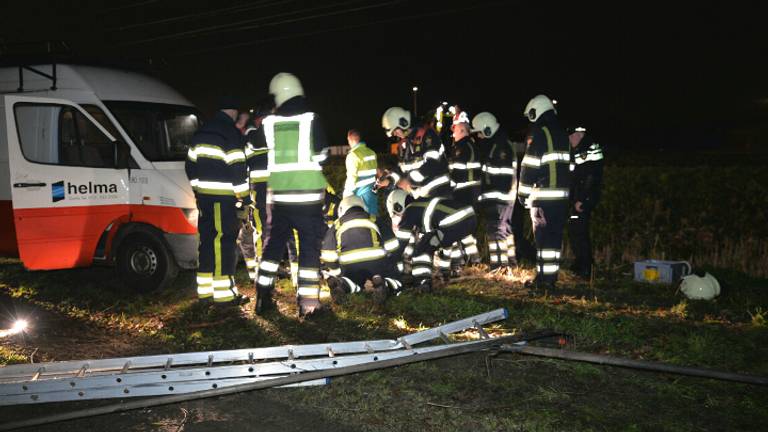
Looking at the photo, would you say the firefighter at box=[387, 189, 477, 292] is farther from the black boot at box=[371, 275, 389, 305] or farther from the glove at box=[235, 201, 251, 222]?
the glove at box=[235, 201, 251, 222]

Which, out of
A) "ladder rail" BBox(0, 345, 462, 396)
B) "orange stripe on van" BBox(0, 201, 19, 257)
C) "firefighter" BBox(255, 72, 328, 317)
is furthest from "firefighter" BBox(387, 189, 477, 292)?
"orange stripe on van" BBox(0, 201, 19, 257)

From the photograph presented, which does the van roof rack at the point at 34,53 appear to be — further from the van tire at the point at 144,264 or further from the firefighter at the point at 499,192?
the firefighter at the point at 499,192

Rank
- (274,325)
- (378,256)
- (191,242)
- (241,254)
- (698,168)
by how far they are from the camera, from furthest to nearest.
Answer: (698,168) < (241,254) < (191,242) < (378,256) < (274,325)

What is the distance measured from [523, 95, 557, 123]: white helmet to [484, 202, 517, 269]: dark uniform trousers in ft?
5.44

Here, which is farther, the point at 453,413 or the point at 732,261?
the point at 732,261

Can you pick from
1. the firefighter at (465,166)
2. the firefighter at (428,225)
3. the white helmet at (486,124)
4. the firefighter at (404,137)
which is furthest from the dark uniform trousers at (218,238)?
the white helmet at (486,124)

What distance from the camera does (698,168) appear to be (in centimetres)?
866

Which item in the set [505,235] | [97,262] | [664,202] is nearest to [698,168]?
[664,202]

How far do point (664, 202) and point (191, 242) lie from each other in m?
6.47

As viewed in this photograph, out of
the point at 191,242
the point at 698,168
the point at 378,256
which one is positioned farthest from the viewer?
the point at 698,168

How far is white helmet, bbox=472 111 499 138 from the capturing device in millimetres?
8359

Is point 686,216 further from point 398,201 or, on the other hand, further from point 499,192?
point 398,201

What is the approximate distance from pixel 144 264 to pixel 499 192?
4.54 m

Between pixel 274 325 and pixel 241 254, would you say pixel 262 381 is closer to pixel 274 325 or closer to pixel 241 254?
pixel 274 325
